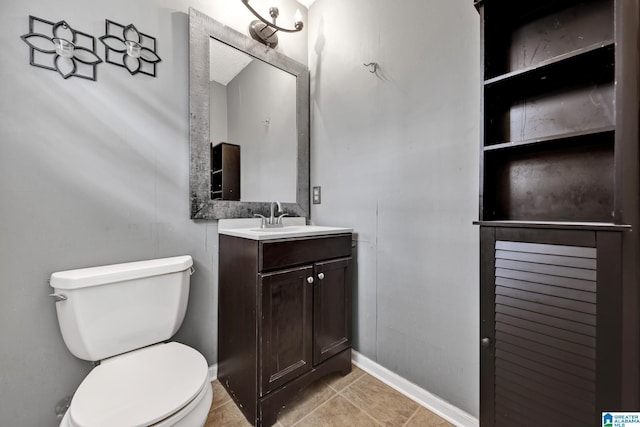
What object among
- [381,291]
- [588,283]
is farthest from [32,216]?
[588,283]

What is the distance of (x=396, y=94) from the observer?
58.4 inches

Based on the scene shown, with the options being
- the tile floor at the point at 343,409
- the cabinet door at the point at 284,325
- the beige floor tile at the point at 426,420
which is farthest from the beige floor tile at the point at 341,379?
the beige floor tile at the point at 426,420

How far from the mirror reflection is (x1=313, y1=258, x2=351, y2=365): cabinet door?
2.24 feet

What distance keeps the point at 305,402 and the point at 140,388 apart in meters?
0.86

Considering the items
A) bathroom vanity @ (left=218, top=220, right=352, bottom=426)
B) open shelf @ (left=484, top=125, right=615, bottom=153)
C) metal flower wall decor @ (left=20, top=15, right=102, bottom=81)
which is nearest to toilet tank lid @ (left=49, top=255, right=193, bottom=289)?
bathroom vanity @ (left=218, top=220, right=352, bottom=426)

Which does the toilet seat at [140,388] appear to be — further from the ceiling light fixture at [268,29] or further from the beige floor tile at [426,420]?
the ceiling light fixture at [268,29]

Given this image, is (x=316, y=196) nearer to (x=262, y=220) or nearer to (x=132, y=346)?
(x=262, y=220)

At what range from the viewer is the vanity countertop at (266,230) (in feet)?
4.17

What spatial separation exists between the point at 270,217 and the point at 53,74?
123 centimetres

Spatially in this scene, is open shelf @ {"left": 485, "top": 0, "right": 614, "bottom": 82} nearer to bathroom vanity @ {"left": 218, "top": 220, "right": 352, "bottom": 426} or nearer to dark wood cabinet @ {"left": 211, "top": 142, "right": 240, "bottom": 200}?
bathroom vanity @ {"left": 218, "top": 220, "right": 352, "bottom": 426}

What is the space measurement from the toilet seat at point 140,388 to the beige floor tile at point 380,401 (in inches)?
34.8

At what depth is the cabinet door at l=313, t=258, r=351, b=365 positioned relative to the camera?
1461mm

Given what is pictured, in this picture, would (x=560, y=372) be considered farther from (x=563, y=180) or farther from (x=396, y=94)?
(x=396, y=94)

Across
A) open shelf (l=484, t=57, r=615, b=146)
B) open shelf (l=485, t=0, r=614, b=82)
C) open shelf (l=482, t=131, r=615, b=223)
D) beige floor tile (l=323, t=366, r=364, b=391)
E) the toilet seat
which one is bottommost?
beige floor tile (l=323, t=366, r=364, b=391)
